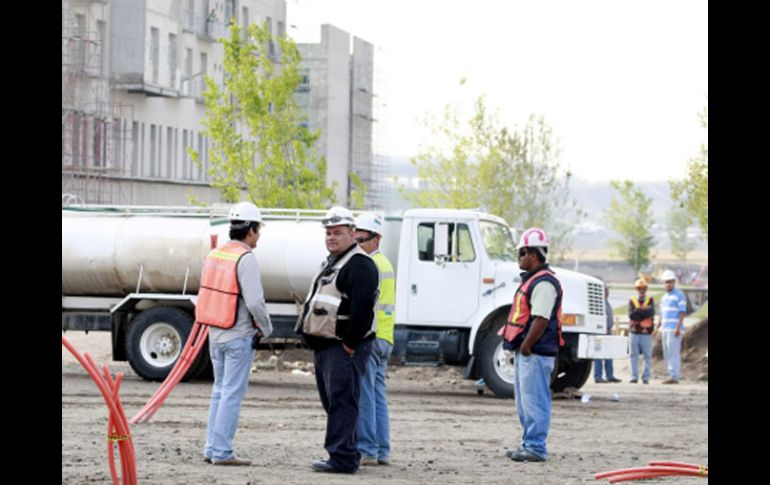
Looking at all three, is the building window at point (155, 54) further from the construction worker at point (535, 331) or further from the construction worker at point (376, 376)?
the construction worker at point (535, 331)

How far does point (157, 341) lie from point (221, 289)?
33.7ft

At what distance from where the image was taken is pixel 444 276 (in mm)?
20719

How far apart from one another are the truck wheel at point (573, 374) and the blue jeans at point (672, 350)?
4.54 meters

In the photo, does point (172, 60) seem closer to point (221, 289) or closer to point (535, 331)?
point (535, 331)

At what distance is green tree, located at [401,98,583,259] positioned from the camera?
48.8m

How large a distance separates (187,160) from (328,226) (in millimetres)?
42473

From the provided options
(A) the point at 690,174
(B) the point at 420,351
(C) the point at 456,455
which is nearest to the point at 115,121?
(A) the point at 690,174

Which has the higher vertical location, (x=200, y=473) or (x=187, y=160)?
(x=187, y=160)

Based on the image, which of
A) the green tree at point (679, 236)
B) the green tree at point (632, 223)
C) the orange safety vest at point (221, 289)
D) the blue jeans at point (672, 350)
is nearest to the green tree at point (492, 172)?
the blue jeans at point (672, 350)

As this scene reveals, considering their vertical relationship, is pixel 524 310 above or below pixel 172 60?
below

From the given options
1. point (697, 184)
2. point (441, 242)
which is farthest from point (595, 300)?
point (697, 184)

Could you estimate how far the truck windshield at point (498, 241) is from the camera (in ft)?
68.5
